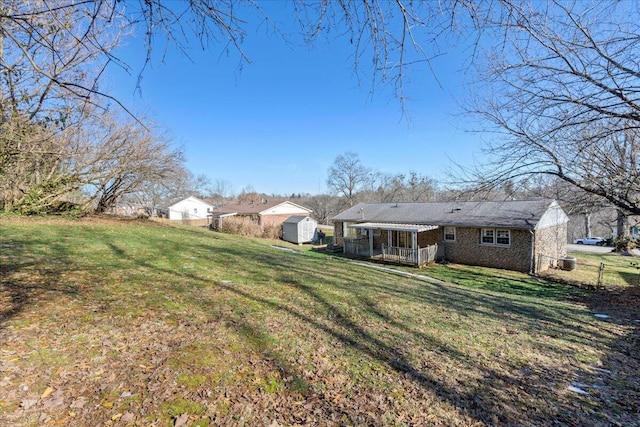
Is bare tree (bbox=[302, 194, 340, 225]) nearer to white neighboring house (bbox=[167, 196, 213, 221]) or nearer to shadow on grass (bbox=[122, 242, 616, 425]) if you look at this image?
white neighboring house (bbox=[167, 196, 213, 221])

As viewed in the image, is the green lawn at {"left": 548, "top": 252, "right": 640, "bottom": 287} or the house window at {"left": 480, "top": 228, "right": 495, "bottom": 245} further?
the house window at {"left": 480, "top": 228, "right": 495, "bottom": 245}

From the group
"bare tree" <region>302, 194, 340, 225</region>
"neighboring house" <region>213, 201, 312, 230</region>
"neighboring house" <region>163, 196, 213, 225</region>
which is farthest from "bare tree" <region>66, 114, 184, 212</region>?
"bare tree" <region>302, 194, 340, 225</region>

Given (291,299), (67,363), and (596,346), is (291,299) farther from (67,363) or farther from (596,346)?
(596,346)

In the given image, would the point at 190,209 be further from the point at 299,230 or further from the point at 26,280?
the point at 26,280

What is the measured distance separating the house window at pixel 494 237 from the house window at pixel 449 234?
1.59 meters

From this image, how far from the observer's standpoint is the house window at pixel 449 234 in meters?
18.4

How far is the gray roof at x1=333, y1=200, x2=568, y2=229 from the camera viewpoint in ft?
53.2

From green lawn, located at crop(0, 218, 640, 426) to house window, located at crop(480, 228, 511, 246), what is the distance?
33.8 ft

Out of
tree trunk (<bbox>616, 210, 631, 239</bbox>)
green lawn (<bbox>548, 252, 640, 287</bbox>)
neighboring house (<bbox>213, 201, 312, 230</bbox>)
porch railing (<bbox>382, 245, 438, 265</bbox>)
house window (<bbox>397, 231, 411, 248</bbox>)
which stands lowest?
green lawn (<bbox>548, 252, 640, 287</bbox>)

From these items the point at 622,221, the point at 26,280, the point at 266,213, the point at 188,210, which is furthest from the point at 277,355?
the point at 188,210

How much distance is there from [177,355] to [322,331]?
1.95m

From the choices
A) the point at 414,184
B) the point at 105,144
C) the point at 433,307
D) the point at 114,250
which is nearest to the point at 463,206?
the point at 433,307

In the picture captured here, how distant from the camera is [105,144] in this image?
14156mm

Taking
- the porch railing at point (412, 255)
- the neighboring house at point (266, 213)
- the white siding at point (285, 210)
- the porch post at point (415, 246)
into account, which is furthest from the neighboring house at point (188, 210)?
the porch post at point (415, 246)
